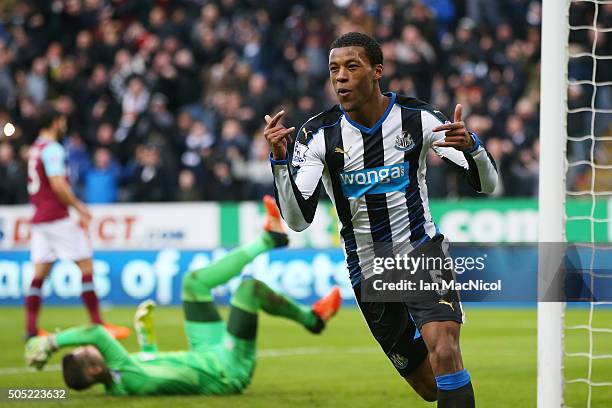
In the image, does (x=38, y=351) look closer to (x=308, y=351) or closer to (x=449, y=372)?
(x=449, y=372)

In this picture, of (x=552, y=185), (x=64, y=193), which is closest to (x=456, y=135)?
(x=552, y=185)

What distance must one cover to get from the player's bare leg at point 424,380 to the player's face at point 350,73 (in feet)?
4.88

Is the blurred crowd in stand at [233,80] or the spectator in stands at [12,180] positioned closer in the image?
the blurred crowd in stand at [233,80]

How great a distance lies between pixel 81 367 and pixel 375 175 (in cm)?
275

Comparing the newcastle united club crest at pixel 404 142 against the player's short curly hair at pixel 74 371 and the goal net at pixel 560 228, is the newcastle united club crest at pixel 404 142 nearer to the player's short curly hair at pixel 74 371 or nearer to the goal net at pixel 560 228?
the goal net at pixel 560 228

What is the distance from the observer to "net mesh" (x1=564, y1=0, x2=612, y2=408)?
6840mm

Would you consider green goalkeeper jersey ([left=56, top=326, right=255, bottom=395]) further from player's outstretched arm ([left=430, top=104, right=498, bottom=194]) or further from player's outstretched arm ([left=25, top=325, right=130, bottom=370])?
player's outstretched arm ([left=430, top=104, right=498, bottom=194])

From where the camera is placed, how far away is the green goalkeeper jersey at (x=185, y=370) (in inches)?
289

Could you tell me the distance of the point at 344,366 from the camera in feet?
30.3

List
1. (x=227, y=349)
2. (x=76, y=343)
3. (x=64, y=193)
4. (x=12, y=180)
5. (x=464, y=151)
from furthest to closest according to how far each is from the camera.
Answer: (x=12, y=180) → (x=64, y=193) → (x=227, y=349) → (x=76, y=343) → (x=464, y=151)

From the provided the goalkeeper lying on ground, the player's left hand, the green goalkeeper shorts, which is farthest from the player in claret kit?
the player's left hand

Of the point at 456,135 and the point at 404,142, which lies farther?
the point at 404,142

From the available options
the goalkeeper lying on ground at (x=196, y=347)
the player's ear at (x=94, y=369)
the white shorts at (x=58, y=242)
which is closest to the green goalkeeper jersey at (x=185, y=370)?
the goalkeeper lying on ground at (x=196, y=347)

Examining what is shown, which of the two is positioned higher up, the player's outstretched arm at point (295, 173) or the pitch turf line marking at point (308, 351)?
the player's outstretched arm at point (295, 173)
